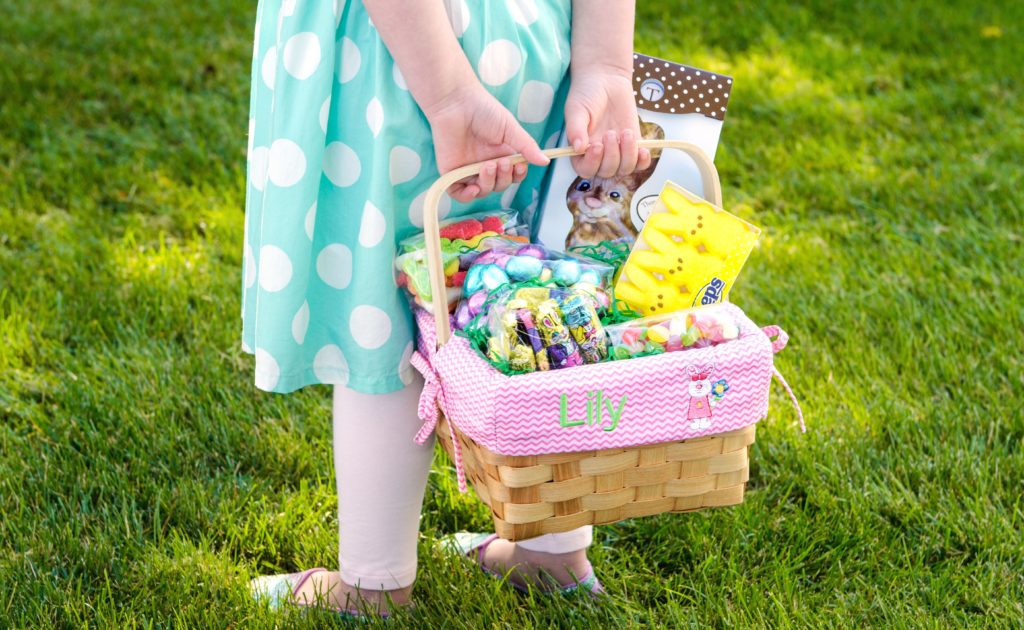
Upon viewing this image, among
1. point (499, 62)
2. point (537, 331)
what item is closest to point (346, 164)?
point (499, 62)

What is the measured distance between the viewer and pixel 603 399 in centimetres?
124

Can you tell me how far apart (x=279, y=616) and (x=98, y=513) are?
42cm

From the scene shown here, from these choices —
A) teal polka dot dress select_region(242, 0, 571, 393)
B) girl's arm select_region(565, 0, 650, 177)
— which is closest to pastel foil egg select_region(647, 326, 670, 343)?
girl's arm select_region(565, 0, 650, 177)

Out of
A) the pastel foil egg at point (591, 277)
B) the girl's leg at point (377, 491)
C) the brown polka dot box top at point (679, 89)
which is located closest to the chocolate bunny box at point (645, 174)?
the brown polka dot box top at point (679, 89)

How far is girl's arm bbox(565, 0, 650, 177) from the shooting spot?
54.6 inches

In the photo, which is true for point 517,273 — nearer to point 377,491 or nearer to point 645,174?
point 645,174

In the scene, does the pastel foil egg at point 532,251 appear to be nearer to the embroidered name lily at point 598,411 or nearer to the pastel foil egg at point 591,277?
the pastel foil egg at point 591,277

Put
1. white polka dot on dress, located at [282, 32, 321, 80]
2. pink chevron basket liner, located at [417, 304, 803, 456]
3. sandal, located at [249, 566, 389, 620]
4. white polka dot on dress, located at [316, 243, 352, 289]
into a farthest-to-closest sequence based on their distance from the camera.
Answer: sandal, located at [249, 566, 389, 620], white polka dot on dress, located at [316, 243, 352, 289], white polka dot on dress, located at [282, 32, 321, 80], pink chevron basket liner, located at [417, 304, 803, 456]

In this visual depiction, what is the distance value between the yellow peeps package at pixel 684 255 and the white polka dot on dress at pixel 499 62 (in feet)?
0.85

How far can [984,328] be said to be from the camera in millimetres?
2328

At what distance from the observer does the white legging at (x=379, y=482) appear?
152cm

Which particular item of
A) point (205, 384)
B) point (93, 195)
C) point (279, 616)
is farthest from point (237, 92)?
point (279, 616)

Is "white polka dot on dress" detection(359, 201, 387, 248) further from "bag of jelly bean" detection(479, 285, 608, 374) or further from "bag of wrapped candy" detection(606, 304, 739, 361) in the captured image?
"bag of wrapped candy" detection(606, 304, 739, 361)

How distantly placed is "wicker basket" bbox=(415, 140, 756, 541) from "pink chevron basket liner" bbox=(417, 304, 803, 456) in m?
0.02
